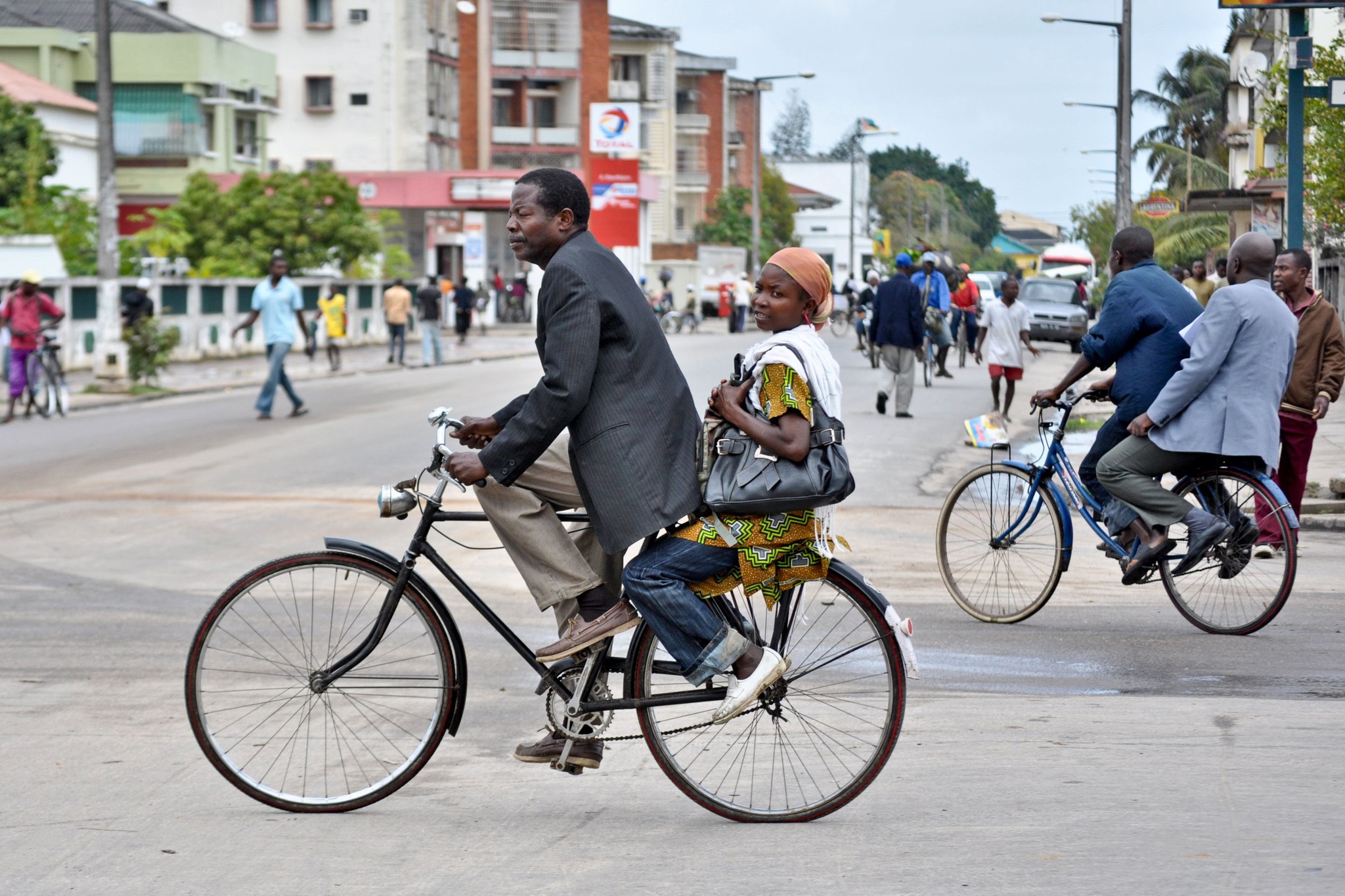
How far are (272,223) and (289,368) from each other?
998cm

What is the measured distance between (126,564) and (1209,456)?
6174 mm

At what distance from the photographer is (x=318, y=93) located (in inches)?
2618

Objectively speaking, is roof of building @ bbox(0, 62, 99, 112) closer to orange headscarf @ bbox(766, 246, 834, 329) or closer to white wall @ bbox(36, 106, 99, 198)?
white wall @ bbox(36, 106, 99, 198)

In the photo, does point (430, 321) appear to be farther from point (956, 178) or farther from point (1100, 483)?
point (956, 178)

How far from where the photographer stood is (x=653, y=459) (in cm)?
475

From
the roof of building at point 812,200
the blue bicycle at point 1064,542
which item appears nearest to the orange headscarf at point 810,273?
the blue bicycle at point 1064,542

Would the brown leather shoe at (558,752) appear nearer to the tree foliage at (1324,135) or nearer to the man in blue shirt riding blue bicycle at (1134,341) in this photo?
the man in blue shirt riding blue bicycle at (1134,341)

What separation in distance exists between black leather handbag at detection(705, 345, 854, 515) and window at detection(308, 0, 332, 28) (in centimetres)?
6425

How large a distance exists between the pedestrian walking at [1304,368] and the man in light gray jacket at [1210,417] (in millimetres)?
2179

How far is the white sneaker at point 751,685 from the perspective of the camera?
4.82 metres

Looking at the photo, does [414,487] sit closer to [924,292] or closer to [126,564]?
[126,564]

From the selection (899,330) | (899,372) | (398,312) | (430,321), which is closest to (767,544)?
(899,330)

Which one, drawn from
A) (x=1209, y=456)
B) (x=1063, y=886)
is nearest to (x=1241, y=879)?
(x=1063, y=886)

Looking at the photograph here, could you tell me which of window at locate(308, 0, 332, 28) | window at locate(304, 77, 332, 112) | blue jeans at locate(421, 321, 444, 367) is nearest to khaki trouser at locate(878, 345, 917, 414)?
blue jeans at locate(421, 321, 444, 367)
